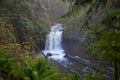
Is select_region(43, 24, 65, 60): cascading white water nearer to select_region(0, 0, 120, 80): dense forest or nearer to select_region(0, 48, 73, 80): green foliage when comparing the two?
select_region(0, 0, 120, 80): dense forest

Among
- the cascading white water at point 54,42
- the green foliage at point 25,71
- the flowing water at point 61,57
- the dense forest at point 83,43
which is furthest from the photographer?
the cascading white water at point 54,42

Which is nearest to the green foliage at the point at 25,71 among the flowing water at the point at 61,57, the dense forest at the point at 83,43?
the dense forest at the point at 83,43

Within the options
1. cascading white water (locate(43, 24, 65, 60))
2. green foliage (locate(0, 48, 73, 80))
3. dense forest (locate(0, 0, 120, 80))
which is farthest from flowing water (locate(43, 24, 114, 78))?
green foliage (locate(0, 48, 73, 80))

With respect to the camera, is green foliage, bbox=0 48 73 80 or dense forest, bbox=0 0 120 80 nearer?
dense forest, bbox=0 0 120 80

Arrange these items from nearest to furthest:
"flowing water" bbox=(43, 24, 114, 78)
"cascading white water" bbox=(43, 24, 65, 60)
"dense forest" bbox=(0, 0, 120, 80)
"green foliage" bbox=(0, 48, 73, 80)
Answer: "dense forest" bbox=(0, 0, 120, 80)
"green foliage" bbox=(0, 48, 73, 80)
"flowing water" bbox=(43, 24, 114, 78)
"cascading white water" bbox=(43, 24, 65, 60)

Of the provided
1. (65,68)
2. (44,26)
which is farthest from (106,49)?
(44,26)

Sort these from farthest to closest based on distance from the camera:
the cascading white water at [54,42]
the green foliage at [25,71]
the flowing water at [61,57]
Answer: the cascading white water at [54,42]
the flowing water at [61,57]
the green foliage at [25,71]

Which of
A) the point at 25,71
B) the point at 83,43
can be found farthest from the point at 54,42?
the point at 83,43

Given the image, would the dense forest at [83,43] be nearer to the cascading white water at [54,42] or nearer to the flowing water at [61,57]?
the flowing water at [61,57]

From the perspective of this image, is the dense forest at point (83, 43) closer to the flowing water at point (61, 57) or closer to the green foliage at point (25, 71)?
the green foliage at point (25, 71)

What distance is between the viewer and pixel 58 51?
765 inches

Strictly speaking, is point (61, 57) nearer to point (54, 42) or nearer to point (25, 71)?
point (54, 42)

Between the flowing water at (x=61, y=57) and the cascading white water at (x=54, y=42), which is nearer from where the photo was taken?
Result: the flowing water at (x=61, y=57)

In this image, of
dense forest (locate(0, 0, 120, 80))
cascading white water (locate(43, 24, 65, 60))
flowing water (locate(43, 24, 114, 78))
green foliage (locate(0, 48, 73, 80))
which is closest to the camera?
dense forest (locate(0, 0, 120, 80))
